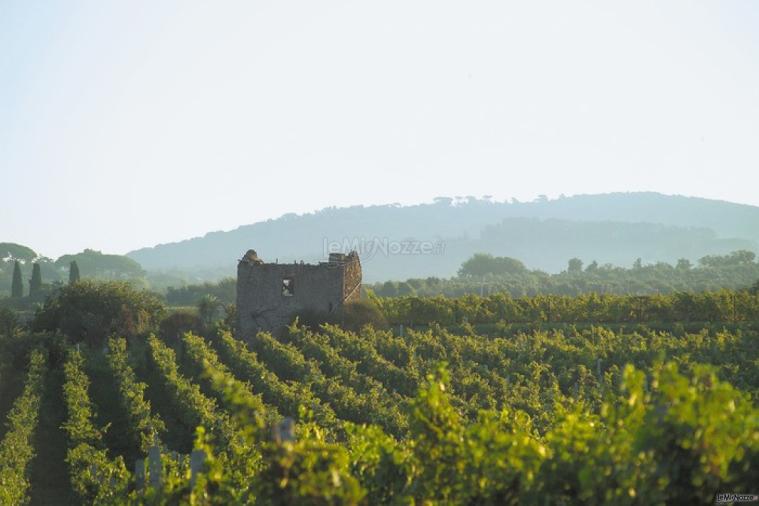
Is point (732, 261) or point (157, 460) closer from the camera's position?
point (157, 460)

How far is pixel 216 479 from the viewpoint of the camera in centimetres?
905

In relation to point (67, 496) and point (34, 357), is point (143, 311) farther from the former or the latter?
point (67, 496)

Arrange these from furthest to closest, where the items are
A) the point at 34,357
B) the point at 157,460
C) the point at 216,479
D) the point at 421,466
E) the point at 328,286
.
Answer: the point at 328,286 → the point at 34,357 → the point at 157,460 → the point at 216,479 → the point at 421,466

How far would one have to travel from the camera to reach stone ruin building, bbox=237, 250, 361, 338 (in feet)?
125

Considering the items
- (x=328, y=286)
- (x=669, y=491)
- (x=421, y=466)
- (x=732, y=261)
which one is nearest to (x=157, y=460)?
(x=421, y=466)

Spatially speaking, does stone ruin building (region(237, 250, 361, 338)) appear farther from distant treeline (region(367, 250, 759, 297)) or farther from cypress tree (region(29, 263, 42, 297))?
cypress tree (region(29, 263, 42, 297))

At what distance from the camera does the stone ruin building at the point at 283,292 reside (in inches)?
1500

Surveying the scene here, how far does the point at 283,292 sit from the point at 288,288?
282 mm

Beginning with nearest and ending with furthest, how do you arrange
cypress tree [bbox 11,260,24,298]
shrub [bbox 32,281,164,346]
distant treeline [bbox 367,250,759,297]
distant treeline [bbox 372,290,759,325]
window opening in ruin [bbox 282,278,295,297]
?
distant treeline [bbox 372,290,759,325]
window opening in ruin [bbox 282,278,295,297]
shrub [bbox 32,281,164,346]
distant treeline [bbox 367,250,759,297]
cypress tree [bbox 11,260,24,298]

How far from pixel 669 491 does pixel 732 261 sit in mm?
118564

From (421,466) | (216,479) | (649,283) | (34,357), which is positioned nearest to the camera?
(421,466)

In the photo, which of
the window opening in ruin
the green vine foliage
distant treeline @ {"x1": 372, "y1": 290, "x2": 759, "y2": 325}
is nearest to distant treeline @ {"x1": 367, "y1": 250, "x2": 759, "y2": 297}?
distant treeline @ {"x1": 372, "y1": 290, "x2": 759, "y2": 325}

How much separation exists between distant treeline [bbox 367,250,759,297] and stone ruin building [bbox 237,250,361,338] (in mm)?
35062

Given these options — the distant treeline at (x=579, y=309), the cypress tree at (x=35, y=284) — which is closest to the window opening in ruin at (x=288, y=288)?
the distant treeline at (x=579, y=309)
